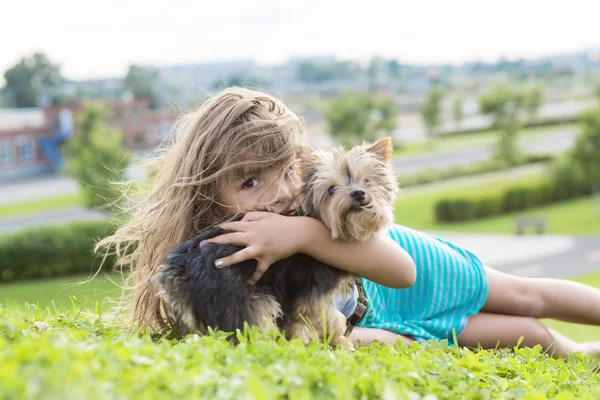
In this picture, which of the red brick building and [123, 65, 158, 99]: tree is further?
[123, 65, 158, 99]: tree

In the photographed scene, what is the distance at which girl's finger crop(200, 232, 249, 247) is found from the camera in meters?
3.38

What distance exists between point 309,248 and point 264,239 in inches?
10.0

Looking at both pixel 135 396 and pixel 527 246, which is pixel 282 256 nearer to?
pixel 135 396

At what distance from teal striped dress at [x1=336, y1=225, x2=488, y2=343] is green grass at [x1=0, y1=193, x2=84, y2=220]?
121 ft

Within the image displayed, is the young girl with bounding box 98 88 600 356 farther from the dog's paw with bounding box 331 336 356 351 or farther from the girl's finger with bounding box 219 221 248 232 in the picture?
the dog's paw with bounding box 331 336 356 351

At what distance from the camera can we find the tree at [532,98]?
4391cm

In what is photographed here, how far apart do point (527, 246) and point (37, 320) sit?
21907 mm

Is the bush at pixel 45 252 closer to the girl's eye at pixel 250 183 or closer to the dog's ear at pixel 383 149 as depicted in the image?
the girl's eye at pixel 250 183

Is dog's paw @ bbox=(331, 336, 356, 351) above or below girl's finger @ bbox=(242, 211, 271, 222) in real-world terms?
below

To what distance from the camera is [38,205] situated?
41.8 meters

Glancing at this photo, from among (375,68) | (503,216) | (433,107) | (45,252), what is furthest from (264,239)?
(375,68)

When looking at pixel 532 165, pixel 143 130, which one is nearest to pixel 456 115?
pixel 532 165

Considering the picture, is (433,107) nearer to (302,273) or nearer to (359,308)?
(359,308)

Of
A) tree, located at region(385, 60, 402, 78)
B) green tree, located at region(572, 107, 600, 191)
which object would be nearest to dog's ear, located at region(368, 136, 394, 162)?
green tree, located at region(572, 107, 600, 191)
